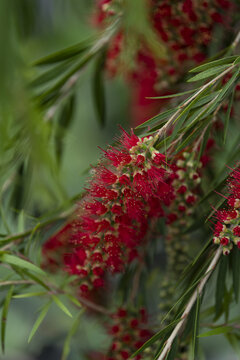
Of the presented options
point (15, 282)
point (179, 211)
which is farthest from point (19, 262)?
point (179, 211)

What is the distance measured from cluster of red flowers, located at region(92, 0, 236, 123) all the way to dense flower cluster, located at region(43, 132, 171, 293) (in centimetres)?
15

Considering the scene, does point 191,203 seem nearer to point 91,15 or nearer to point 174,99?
point 174,99

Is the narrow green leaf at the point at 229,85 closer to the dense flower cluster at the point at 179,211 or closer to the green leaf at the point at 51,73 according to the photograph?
the dense flower cluster at the point at 179,211

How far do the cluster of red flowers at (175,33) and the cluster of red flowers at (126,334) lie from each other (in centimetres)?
26

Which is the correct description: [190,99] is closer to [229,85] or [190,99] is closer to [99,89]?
[229,85]

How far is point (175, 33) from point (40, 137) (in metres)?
0.43

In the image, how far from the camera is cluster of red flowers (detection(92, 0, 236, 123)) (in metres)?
0.51

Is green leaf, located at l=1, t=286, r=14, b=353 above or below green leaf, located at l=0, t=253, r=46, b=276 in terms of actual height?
below

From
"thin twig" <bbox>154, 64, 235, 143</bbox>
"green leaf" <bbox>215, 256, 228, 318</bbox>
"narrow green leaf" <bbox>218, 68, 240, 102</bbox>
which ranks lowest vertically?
"green leaf" <bbox>215, 256, 228, 318</bbox>

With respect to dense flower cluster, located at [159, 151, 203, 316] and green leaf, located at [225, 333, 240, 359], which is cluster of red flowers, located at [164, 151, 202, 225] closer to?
dense flower cluster, located at [159, 151, 203, 316]

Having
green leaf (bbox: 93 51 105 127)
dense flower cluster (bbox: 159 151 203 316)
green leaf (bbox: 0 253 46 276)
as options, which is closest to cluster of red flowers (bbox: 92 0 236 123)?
green leaf (bbox: 93 51 105 127)

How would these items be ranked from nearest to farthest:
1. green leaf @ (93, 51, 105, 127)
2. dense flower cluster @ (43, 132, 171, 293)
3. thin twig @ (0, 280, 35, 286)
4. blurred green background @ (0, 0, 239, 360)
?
blurred green background @ (0, 0, 239, 360), dense flower cluster @ (43, 132, 171, 293), thin twig @ (0, 280, 35, 286), green leaf @ (93, 51, 105, 127)

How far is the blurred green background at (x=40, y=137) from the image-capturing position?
0.15m

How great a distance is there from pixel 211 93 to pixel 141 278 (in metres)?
0.28
